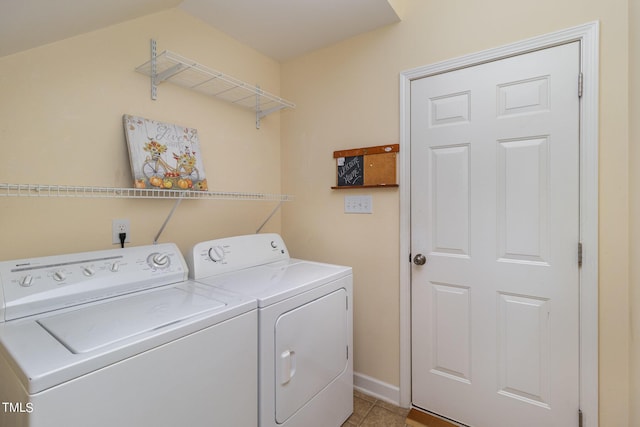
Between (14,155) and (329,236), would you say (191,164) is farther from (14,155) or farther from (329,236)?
(329,236)

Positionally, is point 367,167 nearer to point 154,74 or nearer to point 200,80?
point 200,80

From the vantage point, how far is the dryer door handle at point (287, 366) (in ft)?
4.31

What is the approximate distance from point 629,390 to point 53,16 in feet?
9.19

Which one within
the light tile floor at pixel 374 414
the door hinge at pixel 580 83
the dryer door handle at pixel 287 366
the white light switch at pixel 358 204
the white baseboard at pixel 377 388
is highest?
the door hinge at pixel 580 83

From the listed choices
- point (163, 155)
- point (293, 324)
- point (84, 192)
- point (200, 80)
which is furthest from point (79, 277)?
point (200, 80)

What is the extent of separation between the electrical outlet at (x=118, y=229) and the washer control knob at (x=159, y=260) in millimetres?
257

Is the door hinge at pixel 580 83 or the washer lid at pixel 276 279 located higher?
the door hinge at pixel 580 83

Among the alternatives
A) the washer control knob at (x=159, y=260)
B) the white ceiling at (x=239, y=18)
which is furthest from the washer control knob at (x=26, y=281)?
the white ceiling at (x=239, y=18)

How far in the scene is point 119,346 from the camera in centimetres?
84

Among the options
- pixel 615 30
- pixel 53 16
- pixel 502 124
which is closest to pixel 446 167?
pixel 502 124

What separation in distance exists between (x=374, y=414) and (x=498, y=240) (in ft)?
4.17

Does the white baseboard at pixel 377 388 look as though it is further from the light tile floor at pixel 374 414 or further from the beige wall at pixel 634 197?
the beige wall at pixel 634 197

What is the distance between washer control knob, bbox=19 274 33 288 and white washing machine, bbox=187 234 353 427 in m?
0.60

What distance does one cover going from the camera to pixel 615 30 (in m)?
1.36
